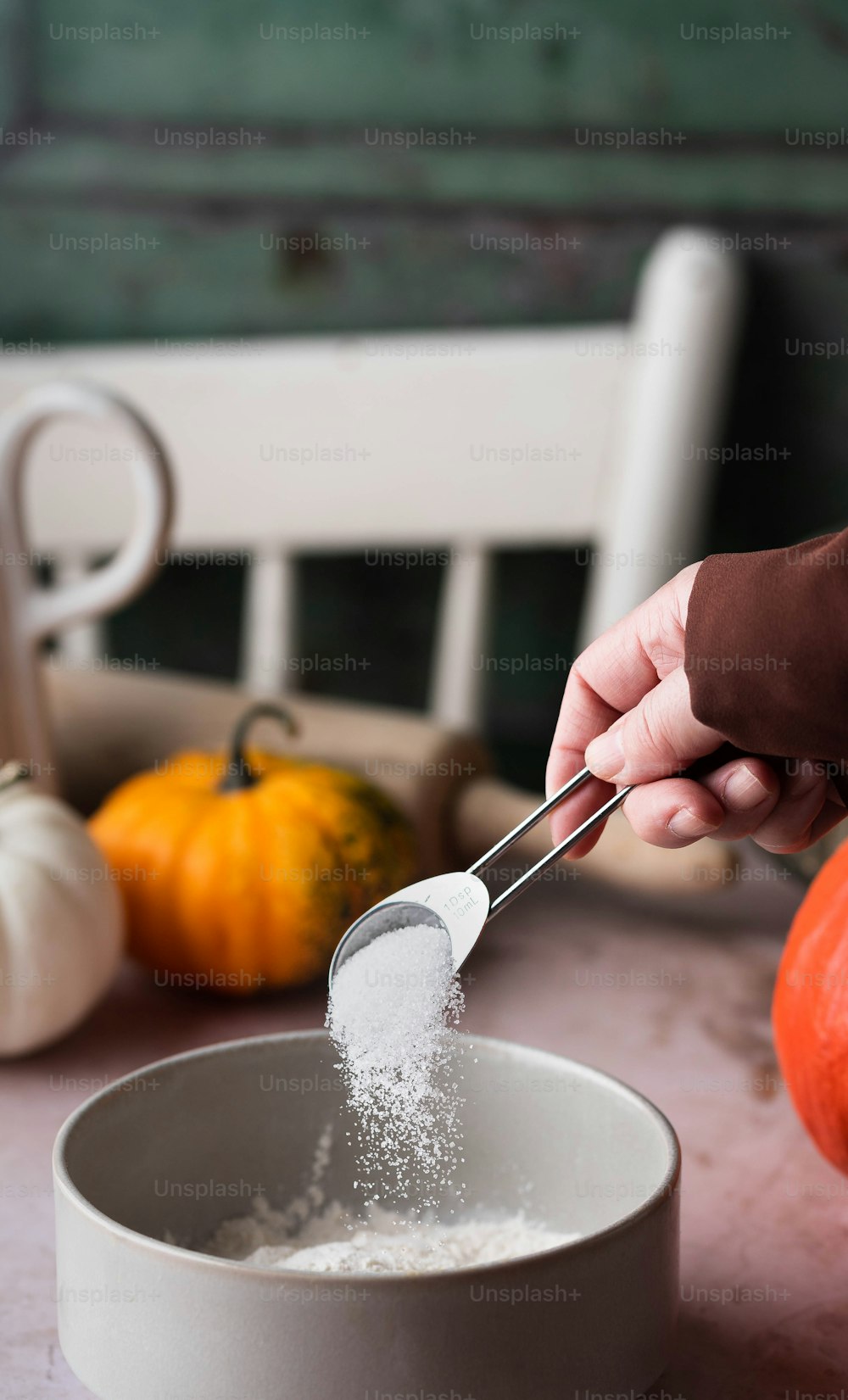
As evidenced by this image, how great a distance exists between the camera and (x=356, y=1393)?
356 mm

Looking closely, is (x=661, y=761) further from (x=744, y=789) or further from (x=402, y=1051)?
(x=402, y=1051)

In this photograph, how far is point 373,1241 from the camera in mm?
503

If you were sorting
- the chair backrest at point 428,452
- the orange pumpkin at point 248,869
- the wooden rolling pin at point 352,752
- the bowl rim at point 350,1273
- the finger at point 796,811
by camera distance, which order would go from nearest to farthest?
the bowl rim at point 350,1273, the finger at point 796,811, the orange pumpkin at point 248,869, the wooden rolling pin at point 352,752, the chair backrest at point 428,452

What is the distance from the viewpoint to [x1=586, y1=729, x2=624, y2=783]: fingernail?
52cm

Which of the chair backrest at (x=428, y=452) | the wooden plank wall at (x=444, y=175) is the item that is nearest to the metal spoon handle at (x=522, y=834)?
the chair backrest at (x=428, y=452)

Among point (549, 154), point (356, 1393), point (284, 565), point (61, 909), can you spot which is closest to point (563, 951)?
point (61, 909)

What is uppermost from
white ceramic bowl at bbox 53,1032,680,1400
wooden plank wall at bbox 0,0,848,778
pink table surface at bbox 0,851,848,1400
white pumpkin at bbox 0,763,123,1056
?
wooden plank wall at bbox 0,0,848,778

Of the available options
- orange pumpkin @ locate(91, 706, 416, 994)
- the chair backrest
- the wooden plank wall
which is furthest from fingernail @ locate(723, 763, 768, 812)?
the wooden plank wall

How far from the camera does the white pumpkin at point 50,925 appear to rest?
66cm

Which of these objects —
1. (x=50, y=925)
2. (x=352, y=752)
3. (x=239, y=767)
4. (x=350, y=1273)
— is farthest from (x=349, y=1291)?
(x=352, y=752)

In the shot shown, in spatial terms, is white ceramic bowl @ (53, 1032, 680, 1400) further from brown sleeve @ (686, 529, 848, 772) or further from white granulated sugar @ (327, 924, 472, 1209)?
brown sleeve @ (686, 529, 848, 772)

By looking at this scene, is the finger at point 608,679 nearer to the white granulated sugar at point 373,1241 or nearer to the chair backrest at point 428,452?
the white granulated sugar at point 373,1241

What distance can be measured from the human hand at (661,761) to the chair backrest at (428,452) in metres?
0.62

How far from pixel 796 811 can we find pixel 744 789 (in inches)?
2.7
